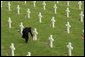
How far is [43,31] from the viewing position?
27.5 metres

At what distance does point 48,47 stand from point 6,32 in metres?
3.59

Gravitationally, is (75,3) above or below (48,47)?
above

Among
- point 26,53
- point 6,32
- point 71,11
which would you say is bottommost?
point 26,53

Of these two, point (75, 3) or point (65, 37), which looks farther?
point (75, 3)

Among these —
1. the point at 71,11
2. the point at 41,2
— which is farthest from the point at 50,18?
the point at 41,2

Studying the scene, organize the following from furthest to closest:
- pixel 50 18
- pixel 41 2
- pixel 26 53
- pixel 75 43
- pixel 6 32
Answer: pixel 41 2
pixel 50 18
pixel 6 32
pixel 75 43
pixel 26 53

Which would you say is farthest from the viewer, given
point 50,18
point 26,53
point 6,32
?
point 50,18

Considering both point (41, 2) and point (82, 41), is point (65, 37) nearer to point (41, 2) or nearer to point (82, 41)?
point (82, 41)

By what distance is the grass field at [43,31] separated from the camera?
24.3 metres

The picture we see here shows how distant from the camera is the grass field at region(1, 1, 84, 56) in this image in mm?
24266

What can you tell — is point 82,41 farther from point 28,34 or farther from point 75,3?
point 75,3

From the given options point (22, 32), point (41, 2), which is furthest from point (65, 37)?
point (41, 2)

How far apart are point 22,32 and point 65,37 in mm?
2759

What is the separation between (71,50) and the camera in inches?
949
